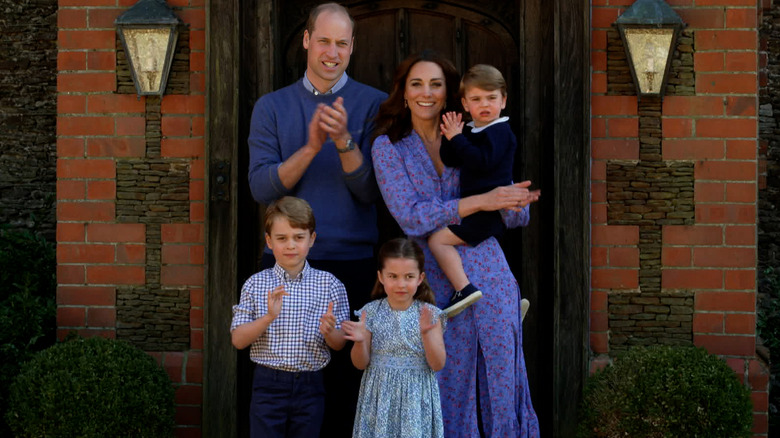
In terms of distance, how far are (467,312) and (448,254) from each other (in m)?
0.25

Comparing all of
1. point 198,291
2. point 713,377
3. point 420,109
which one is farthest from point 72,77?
point 713,377

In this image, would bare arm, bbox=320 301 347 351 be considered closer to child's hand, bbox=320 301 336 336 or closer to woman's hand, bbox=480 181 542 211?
child's hand, bbox=320 301 336 336

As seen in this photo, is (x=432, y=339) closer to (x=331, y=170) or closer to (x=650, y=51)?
(x=331, y=170)

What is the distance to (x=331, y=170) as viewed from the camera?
377 centimetres

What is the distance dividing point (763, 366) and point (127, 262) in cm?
315

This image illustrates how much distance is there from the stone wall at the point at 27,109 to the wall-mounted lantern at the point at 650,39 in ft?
13.3

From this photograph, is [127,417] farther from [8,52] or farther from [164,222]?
[8,52]

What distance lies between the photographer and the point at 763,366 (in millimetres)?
4309

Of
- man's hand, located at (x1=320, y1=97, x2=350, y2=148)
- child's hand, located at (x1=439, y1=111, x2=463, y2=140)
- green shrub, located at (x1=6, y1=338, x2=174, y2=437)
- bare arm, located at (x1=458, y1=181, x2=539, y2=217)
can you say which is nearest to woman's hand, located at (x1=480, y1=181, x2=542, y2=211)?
bare arm, located at (x1=458, y1=181, x2=539, y2=217)

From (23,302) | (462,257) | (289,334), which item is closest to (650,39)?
(462,257)

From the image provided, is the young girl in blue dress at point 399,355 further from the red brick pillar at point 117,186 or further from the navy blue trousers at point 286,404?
the red brick pillar at point 117,186

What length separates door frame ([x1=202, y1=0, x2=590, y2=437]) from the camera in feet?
13.9

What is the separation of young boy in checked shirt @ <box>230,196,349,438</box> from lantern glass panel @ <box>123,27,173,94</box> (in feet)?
4.24

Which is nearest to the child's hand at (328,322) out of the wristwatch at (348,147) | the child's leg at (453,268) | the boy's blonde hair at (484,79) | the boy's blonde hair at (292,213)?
the boy's blonde hair at (292,213)
